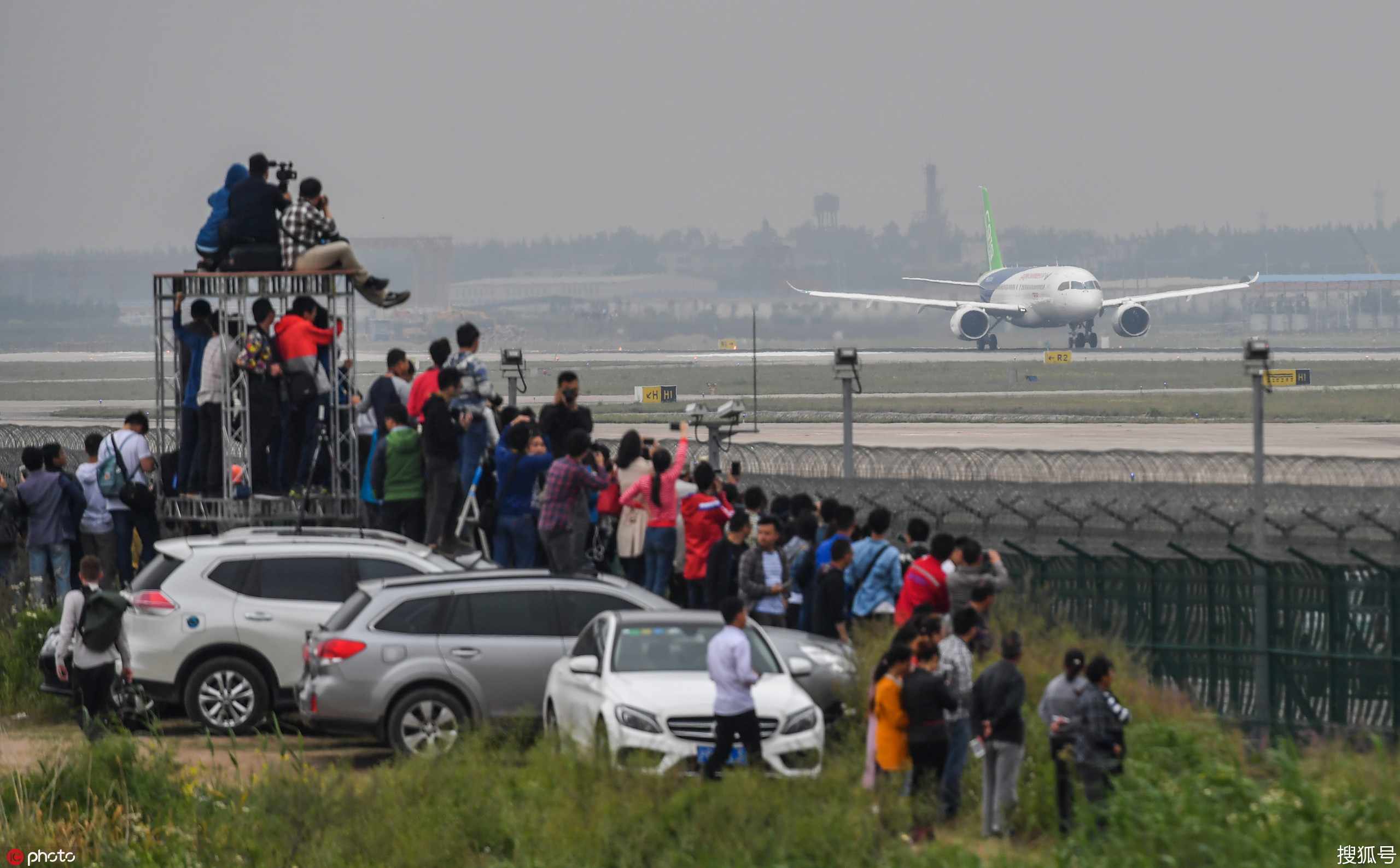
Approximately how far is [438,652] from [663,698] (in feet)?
7.59

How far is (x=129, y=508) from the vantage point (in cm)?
1853

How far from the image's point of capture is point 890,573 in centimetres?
1399

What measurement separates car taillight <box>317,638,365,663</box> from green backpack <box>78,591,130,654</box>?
1.99 m

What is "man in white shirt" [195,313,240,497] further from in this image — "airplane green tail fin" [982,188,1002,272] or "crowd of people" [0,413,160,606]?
"airplane green tail fin" [982,188,1002,272]

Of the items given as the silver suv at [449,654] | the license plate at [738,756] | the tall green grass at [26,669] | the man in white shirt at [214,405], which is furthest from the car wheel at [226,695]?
the license plate at [738,756]

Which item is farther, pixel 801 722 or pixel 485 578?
pixel 485 578

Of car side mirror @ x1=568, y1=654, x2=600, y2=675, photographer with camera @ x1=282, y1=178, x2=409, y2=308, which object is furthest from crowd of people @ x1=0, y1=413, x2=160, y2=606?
car side mirror @ x1=568, y1=654, x2=600, y2=675

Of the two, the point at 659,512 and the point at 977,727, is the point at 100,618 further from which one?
the point at 977,727

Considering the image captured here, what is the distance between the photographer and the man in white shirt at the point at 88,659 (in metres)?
13.5

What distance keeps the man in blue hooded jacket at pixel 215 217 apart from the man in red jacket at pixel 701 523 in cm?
726

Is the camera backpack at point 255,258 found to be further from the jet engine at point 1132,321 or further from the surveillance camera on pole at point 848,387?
the jet engine at point 1132,321

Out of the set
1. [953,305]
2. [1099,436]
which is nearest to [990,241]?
[953,305]

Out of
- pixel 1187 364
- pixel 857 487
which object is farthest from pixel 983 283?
pixel 857 487

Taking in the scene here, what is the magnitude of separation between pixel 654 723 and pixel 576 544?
443cm
